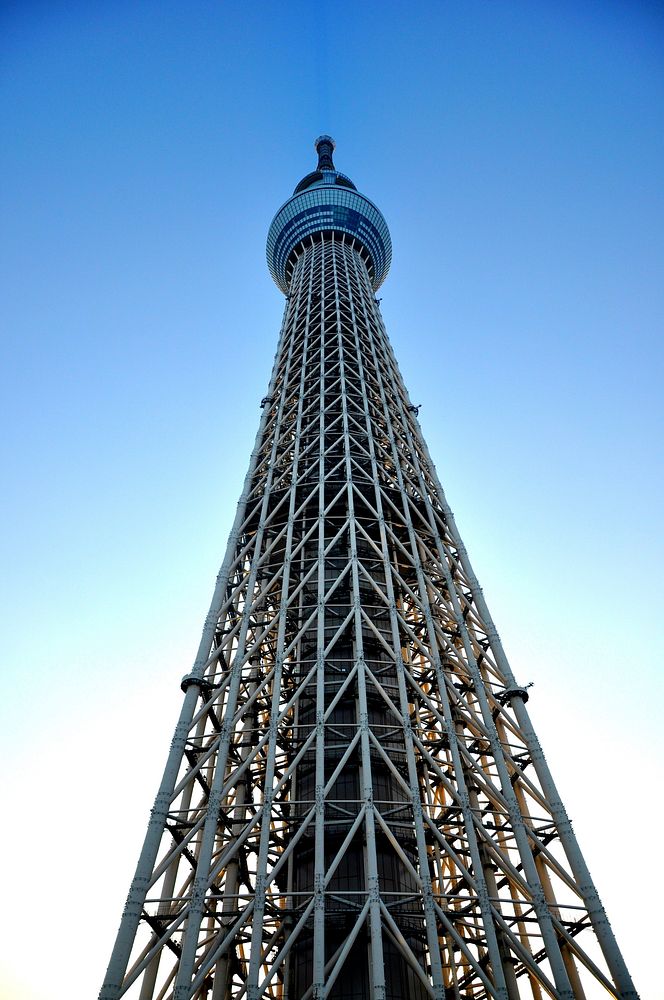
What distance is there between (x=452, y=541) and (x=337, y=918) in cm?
1787

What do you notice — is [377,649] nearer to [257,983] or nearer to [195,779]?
[195,779]

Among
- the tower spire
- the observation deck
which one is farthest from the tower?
the tower spire

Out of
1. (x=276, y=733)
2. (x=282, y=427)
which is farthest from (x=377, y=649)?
(x=282, y=427)

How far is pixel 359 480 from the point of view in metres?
35.1

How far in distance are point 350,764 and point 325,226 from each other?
165ft

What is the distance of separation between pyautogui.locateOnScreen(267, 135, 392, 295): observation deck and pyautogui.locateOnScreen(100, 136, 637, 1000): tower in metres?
22.5

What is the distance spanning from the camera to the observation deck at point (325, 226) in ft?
206

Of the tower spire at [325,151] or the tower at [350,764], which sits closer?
the tower at [350,764]

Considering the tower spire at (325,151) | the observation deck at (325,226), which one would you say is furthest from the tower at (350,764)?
the tower spire at (325,151)

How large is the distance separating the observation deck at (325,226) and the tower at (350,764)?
22.5 metres

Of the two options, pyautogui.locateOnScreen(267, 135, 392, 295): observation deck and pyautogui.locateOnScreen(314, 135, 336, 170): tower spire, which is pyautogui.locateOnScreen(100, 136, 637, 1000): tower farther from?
pyautogui.locateOnScreen(314, 135, 336, 170): tower spire

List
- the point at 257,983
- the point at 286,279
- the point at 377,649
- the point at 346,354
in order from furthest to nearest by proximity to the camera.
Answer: the point at 286,279
the point at 346,354
the point at 377,649
the point at 257,983

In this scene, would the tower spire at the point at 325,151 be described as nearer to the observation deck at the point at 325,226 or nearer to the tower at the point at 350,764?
the observation deck at the point at 325,226

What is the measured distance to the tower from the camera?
19531 mm
